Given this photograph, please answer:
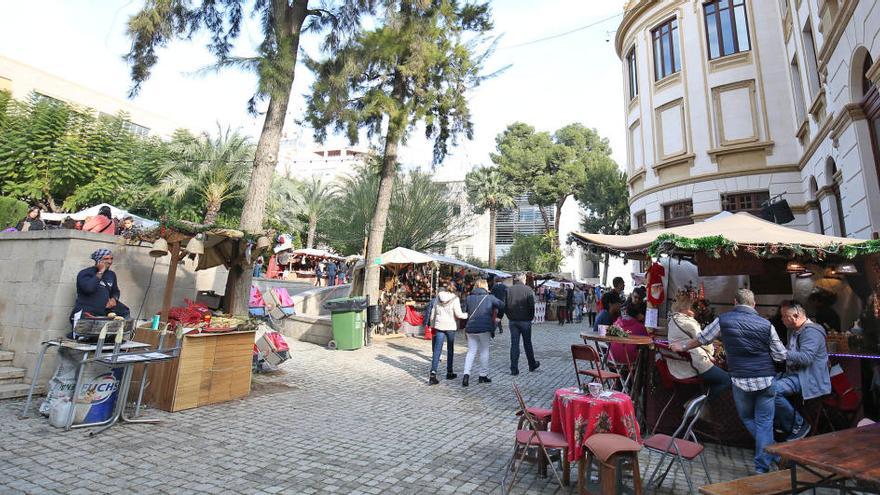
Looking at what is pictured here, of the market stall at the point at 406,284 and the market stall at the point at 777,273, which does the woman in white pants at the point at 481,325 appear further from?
the market stall at the point at 406,284

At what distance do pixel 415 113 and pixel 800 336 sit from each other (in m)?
11.4

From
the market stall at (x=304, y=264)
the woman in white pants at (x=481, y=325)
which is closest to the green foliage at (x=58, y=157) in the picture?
the market stall at (x=304, y=264)

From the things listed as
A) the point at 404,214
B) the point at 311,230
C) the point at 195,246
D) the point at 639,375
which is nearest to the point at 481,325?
Answer: the point at 639,375

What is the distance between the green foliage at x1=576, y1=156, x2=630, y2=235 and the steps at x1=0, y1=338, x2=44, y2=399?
36376mm

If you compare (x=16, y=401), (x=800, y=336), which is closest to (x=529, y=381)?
(x=800, y=336)

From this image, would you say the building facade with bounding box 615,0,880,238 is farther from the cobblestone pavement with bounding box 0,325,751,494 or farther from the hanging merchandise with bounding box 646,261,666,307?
the cobblestone pavement with bounding box 0,325,751,494

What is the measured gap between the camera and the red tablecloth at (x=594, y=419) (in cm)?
326

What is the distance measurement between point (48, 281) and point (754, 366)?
9303 mm

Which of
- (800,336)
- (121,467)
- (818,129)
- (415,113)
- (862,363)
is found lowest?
(121,467)

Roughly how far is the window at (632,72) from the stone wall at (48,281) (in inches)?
781

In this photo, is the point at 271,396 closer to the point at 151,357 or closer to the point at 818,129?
the point at 151,357

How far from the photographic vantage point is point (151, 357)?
4.70m

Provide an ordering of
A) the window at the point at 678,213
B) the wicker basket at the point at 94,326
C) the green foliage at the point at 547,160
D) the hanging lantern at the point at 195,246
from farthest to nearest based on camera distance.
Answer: the green foliage at the point at 547,160, the window at the point at 678,213, the hanging lantern at the point at 195,246, the wicker basket at the point at 94,326

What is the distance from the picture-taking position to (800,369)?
13.9 feet
